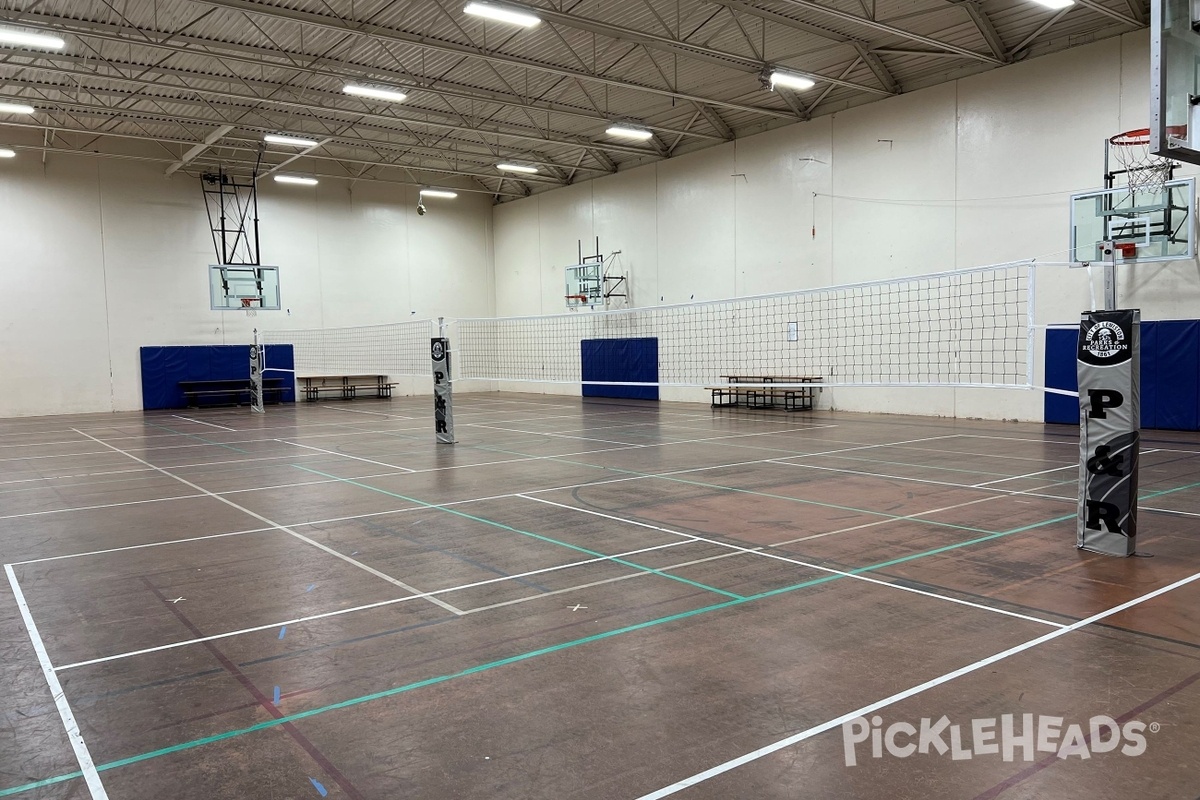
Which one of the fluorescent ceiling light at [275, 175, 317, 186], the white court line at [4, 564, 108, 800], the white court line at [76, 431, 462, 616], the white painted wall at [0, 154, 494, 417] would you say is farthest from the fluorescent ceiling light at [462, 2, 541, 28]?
the white painted wall at [0, 154, 494, 417]

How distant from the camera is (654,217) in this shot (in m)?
22.1

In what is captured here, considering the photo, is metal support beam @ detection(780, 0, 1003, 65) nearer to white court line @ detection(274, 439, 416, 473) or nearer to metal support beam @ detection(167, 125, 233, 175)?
white court line @ detection(274, 439, 416, 473)

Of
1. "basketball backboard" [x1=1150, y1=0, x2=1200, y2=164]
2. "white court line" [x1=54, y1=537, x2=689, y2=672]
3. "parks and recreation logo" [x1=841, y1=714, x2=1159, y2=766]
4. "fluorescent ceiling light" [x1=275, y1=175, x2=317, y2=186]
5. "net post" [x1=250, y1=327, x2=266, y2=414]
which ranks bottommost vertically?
"parks and recreation logo" [x1=841, y1=714, x2=1159, y2=766]

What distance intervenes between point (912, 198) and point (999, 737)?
14782mm

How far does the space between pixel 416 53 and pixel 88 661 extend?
1431 centimetres

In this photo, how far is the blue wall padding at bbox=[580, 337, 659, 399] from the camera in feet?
73.2

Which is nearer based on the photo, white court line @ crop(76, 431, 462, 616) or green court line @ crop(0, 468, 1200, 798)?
green court line @ crop(0, 468, 1200, 798)

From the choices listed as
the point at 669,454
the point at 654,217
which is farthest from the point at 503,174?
the point at 669,454

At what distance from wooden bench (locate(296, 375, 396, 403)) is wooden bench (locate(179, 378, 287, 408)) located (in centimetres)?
72

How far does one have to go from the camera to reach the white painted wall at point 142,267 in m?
20.3

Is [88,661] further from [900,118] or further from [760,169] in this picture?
[760,169]

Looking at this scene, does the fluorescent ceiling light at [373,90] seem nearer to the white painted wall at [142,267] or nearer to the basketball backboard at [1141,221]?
the white painted wall at [142,267]

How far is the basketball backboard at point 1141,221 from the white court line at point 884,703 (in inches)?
347

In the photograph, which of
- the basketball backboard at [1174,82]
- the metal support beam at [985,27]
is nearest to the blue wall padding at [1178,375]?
the metal support beam at [985,27]
